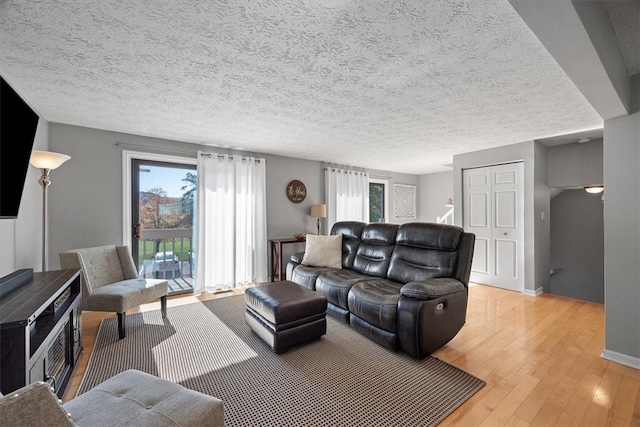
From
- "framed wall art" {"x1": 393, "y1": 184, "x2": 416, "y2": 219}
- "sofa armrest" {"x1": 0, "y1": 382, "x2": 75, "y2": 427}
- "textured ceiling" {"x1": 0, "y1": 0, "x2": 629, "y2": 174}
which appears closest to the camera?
"sofa armrest" {"x1": 0, "y1": 382, "x2": 75, "y2": 427}

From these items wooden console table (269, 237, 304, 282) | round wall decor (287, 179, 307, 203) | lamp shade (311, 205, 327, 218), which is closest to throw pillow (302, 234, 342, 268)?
wooden console table (269, 237, 304, 282)

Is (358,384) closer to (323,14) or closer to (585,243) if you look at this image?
(323,14)

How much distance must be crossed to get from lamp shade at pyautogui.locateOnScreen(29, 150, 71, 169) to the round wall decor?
3.00 meters

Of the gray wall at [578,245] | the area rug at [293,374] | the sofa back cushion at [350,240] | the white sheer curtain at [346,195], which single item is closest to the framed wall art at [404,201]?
the white sheer curtain at [346,195]

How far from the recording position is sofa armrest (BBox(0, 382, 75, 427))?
58 cm

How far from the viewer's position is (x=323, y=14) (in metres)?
1.33

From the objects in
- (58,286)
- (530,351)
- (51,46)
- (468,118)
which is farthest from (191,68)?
(530,351)

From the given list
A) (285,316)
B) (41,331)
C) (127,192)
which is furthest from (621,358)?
(127,192)

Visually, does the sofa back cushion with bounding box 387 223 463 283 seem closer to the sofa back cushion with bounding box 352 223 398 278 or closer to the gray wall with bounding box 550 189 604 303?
the sofa back cushion with bounding box 352 223 398 278

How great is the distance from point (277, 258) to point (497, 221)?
11.8 ft

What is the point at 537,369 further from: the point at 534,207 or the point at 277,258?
the point at 277,258

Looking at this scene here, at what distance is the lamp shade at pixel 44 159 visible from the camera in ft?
7.50

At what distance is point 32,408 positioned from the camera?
0.62 m

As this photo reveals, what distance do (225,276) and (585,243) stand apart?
6.06 meters
